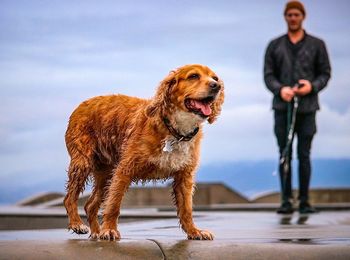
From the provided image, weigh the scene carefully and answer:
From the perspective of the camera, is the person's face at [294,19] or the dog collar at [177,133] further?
the person's face at [294,19]

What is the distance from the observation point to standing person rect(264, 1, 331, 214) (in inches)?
438

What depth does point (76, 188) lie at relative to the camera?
21.2 feet

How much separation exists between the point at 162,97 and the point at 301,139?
5.66 metres

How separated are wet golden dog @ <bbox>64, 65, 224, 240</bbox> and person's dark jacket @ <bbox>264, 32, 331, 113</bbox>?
16.5ft

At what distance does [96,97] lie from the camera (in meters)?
6.81

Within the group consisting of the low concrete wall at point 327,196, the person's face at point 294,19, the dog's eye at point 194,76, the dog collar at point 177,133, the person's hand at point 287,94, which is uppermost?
the person's face at point 294,19

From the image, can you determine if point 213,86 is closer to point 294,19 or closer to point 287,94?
point 287,94

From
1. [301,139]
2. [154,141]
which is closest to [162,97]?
[154,141]

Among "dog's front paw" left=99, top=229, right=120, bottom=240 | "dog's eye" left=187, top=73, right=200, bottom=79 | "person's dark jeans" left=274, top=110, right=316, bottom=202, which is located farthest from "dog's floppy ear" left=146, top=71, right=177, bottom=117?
"person's dark jeans" left=274, top=110, right=316, bottom=202

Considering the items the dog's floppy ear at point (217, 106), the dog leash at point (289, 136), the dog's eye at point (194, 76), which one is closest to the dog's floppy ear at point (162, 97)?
the dog's eye at point (194, 76)

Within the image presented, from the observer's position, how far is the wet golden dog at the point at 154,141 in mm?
5805

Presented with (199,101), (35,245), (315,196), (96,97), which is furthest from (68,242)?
(315,196)

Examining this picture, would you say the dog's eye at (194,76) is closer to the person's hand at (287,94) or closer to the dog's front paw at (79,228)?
the dog's front paw at (79,228)

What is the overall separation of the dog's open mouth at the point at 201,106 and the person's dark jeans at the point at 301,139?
5.57 m
